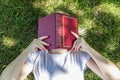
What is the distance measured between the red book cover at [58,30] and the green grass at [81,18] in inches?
22.1

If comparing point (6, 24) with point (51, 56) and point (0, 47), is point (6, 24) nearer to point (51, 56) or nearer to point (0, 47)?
point (0, 47)

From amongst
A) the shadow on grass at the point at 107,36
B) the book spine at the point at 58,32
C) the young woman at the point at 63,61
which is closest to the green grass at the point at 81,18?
the shadow on grass at the point at 107,36

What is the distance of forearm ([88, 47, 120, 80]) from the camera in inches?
100

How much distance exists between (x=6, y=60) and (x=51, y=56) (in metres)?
0.72

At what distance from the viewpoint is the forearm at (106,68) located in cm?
255

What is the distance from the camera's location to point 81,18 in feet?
10.4

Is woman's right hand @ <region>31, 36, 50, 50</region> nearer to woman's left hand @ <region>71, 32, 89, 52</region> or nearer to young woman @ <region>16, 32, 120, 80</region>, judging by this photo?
young woman @ <region>16, 32, 120, 80</region>

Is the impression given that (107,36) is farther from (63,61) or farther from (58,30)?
(58,30)

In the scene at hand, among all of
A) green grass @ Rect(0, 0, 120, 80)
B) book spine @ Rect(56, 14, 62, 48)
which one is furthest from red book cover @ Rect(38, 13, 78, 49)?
green grass @ Rect(0, 0, 120, 80)

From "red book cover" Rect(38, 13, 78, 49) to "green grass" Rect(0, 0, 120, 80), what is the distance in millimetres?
560

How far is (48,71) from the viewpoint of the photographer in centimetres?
270

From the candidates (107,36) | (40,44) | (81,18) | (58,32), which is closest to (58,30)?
(58,32)

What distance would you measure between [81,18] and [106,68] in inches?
30.3

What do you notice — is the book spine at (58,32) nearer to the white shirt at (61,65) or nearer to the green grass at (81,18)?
the white shirt at (61,65)
